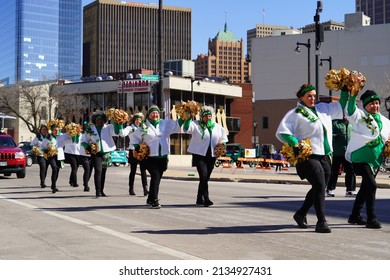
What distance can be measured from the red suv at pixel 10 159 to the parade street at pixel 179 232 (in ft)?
32.0

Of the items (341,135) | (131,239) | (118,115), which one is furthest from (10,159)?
(131,239)

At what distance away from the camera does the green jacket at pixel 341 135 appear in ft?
47.3

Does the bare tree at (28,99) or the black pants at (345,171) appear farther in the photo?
the bare tree at (28,99)

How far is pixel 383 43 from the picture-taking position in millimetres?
85438

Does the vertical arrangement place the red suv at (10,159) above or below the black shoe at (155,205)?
above

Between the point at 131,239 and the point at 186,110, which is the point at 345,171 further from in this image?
the point at 131,239

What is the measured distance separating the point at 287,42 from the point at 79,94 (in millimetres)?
33244

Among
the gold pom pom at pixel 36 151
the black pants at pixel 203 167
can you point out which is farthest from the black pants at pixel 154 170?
the gold pom pom at pixel 36 151

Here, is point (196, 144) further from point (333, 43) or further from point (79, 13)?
point (79, 13)

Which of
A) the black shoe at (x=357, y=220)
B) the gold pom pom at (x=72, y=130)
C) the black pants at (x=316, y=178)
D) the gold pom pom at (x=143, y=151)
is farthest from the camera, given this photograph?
the gold pom pom at (x=72, y=130)

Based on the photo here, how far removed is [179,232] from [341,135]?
6.75 m

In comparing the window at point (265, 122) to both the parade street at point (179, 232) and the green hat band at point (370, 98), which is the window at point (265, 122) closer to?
the parade street at point (179, 232)

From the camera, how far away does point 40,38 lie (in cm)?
18950

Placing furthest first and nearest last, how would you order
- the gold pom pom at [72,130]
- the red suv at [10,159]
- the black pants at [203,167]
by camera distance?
the red suv at [10,159], the gold pom pom at [72,130], the black pants at [203,167]
